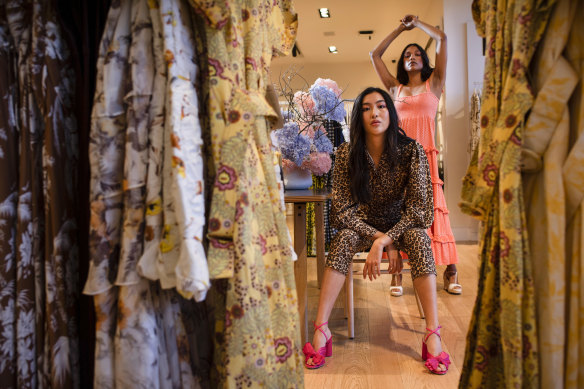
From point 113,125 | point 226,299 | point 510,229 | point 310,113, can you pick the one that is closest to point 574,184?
point 510,229

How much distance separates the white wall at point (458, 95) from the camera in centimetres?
474

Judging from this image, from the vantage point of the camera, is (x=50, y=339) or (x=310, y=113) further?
(x=310, y=113)

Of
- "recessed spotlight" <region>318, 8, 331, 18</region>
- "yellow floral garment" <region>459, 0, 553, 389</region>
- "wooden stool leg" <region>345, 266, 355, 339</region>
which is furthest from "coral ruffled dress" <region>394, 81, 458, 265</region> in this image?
"recessed spotlight" <region>318, 8, 331, 18</region>

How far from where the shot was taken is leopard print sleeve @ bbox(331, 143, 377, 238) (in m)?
2.00

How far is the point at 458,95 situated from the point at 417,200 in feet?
10.9

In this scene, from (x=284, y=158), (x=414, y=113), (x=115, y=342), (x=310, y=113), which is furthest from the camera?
(x=414, y=113)

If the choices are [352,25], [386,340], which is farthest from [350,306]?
[352,25]

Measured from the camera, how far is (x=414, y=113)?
2.72 metres

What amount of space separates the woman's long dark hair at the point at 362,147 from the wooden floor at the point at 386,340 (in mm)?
673

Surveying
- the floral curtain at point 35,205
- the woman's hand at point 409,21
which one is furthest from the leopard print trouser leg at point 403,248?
the floral curtain at point 35,205

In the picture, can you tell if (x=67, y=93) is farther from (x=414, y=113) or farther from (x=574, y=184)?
(x=414, y=113)

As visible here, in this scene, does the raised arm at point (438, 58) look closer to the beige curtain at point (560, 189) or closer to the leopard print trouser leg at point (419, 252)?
the leopard print trouser leg at point (419, 252)

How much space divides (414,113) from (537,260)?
1942 mm

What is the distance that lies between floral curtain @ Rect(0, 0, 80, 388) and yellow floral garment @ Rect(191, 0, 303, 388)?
31 centimetres
